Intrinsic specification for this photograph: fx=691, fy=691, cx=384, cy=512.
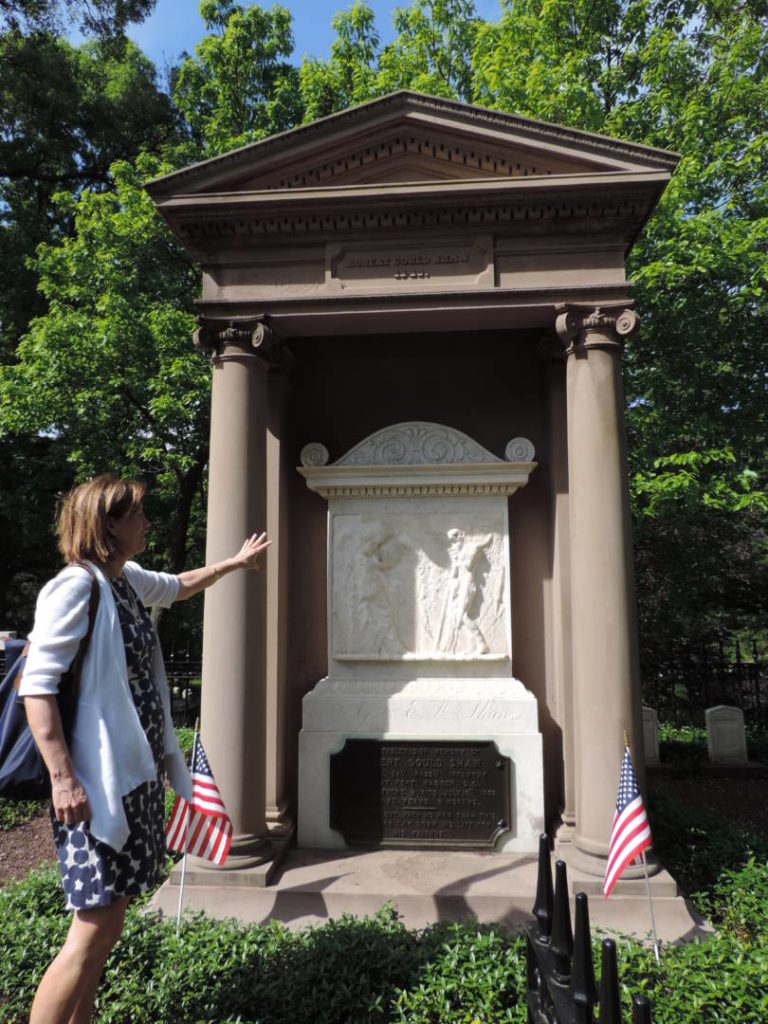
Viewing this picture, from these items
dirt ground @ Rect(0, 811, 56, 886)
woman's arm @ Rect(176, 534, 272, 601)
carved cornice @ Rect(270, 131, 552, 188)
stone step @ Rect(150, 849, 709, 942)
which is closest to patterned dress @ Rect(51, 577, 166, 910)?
woman's arm @ Rect(176, 534, 272, 601)

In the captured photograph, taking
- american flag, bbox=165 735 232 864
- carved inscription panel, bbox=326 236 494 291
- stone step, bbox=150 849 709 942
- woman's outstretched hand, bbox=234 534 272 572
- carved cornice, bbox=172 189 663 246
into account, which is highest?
carved cornice, bbox=172 189 663 246

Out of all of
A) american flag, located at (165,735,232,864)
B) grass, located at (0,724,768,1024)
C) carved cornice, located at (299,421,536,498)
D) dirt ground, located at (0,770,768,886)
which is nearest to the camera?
grass, located at (0,724,768,1024)

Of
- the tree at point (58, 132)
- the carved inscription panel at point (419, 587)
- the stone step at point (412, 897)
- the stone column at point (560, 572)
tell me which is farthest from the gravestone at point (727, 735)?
the tree at point (58, 132)

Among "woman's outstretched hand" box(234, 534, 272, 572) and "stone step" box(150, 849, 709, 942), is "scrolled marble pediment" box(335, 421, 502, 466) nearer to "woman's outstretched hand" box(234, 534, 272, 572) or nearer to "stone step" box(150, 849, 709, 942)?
"woman's outstretched hand" box(234, 534, 272, 572)

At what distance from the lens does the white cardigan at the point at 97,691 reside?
2494mm

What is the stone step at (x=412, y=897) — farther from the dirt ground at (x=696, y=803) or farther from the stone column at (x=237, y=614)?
the dirt ground at (x=696, y=803)

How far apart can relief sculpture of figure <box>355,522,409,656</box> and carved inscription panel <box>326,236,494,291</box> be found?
2.08m

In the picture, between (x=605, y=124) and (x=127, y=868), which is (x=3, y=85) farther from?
(x=127, y=868)

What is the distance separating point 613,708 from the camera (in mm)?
4918

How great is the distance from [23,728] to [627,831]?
11.5 feet

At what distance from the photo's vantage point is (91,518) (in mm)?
2795

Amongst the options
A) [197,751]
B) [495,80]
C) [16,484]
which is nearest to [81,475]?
[16,484]

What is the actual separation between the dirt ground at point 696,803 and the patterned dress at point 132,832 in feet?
15.3

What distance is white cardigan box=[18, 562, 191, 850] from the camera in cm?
249
